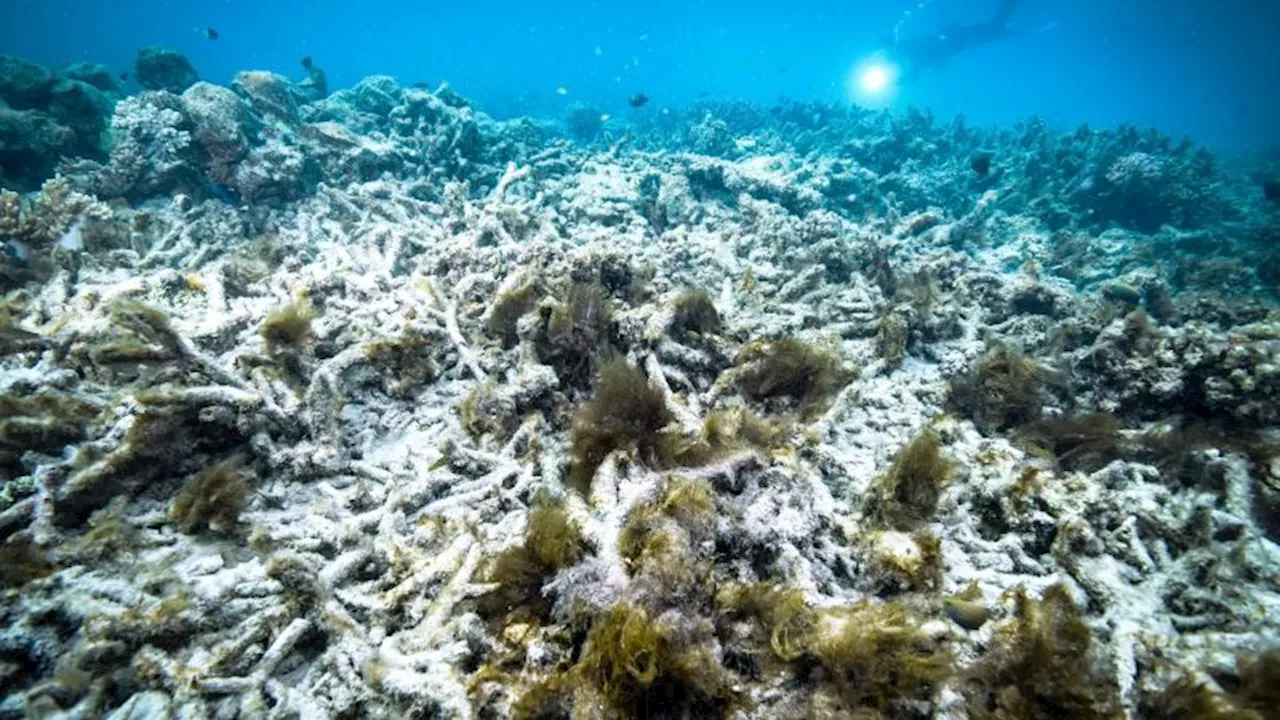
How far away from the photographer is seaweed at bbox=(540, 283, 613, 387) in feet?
15.0

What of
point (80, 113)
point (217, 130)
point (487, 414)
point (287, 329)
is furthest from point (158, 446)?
point (80, 113)

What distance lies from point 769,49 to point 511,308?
149158 millimetres

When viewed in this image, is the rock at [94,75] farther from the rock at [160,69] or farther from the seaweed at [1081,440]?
the seaweed at [1081,440]

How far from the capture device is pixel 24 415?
11.4ft

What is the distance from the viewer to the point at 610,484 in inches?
117

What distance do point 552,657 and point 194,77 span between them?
21.9m

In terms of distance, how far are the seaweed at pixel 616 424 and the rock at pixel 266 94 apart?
510 inches

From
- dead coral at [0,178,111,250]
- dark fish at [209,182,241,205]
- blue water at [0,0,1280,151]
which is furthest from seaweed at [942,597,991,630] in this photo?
blue water at [0,0,1280,151]

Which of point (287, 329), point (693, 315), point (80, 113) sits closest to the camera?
point (287, 329)

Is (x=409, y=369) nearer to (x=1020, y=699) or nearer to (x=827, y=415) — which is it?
(x=827, y=415)

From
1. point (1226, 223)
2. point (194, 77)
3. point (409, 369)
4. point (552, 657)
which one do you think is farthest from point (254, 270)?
point (1226, 223)

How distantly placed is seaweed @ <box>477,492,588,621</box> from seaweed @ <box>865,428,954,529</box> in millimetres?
1884

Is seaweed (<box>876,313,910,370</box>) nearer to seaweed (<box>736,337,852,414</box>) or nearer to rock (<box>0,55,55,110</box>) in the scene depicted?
seaweed (<box>736,337,852,414</box>)

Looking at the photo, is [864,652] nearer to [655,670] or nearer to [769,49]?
[655,670]
